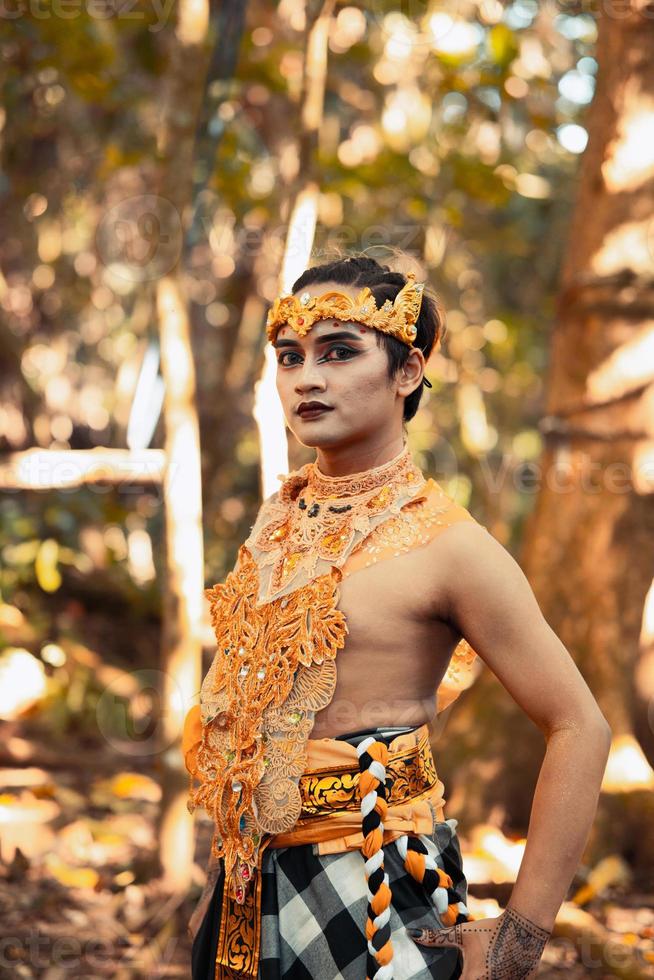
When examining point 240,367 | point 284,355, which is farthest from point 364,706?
point 240,367

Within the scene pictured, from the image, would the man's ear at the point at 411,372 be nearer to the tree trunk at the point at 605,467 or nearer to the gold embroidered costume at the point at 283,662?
the gold embroidered costume at the point at 283,662

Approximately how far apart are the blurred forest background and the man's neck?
1.30 ft

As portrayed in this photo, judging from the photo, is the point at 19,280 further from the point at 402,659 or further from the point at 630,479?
the point at 402,659

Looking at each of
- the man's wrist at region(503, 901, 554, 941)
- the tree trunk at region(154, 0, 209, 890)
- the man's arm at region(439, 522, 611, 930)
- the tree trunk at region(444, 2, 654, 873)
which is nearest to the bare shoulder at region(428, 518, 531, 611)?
the man's arm at region(439, 522, 611, 930)

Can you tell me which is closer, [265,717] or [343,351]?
[265,717]

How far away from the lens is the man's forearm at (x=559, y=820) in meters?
1.66

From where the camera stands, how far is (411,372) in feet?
6.56

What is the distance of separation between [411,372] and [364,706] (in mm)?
616

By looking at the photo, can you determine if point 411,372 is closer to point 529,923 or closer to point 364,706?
point 364,706

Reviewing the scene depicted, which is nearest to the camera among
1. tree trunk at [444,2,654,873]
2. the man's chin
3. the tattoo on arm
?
the tattoo on arm

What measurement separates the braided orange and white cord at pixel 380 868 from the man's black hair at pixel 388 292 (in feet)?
2.22

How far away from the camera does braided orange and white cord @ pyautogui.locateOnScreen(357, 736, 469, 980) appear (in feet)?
5.55

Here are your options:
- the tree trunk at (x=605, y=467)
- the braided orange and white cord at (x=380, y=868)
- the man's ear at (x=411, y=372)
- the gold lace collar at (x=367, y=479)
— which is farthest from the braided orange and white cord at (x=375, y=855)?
the tree trunk at (x=605, y=467)

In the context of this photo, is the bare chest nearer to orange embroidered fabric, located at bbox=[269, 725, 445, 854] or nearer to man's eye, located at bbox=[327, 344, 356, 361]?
orange embroidered fabric, located at bbox=[269, 725, 445, 854]
